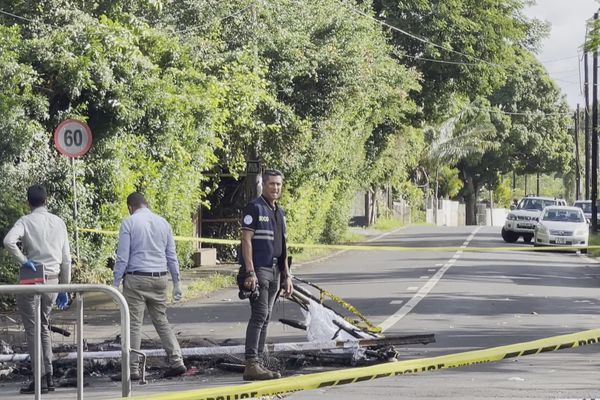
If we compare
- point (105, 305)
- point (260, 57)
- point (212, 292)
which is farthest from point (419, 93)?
point (105, 305)

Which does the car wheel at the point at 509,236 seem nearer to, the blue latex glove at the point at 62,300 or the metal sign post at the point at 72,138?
the metal sign post at the point at 72,138

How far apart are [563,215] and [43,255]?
28.4 metres

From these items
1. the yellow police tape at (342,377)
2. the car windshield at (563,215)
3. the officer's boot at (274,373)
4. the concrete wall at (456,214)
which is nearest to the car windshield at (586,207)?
the car windshield at (563,215)

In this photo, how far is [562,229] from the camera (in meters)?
35.7

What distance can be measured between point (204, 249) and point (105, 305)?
31.9 ft

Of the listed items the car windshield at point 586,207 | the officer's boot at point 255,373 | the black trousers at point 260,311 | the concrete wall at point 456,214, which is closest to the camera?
the officer's boot at point 255,373

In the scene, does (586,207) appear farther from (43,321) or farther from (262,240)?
(43,321)

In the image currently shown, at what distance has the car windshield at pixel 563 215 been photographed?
36.9m

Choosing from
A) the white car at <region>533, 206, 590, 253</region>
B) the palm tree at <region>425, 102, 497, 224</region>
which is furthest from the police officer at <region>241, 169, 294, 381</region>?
the palm tree at <region>425, 102, 497, 224</region>

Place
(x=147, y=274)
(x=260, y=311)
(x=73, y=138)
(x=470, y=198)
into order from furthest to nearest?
(x=470, y=198)
(x=73, y=138)
(x=147, y=274)
(x=260, y=311)

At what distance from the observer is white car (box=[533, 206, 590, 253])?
3569cm

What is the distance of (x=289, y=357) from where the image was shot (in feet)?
38.1

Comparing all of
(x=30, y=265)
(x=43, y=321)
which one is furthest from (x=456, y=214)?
(x=43, y=321)

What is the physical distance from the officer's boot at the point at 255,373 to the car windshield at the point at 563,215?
90.3 feet
